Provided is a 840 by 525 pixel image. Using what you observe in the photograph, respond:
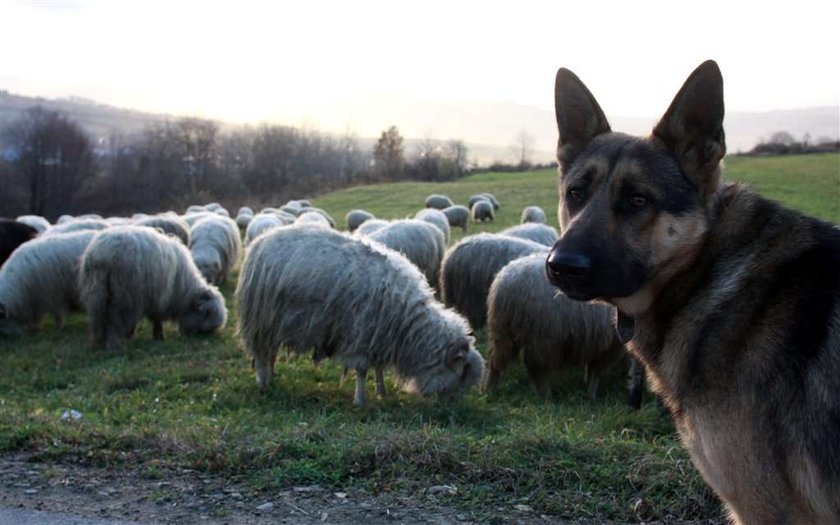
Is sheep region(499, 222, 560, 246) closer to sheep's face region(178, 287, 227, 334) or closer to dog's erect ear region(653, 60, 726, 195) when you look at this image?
sheep's face region(178, 287, 227, 334)

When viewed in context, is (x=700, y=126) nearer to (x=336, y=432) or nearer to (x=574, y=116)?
(x=574, y=116)

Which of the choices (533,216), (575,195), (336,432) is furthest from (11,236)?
(575,195)

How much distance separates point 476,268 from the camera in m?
12.5

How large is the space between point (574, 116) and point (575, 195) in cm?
56

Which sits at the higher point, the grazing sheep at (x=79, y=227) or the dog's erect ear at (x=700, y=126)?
the dog's erect ear at (x=700, y=126)

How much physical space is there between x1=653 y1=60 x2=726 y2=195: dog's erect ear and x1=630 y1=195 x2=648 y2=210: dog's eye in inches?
9.7

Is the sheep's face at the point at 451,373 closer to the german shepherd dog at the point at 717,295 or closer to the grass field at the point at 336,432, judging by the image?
the grass field at the point at 336,432

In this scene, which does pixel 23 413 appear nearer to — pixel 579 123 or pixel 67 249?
pixel 579 123

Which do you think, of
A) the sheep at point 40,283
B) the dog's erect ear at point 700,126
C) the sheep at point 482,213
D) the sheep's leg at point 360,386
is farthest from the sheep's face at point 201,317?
the sheep at point 482,213

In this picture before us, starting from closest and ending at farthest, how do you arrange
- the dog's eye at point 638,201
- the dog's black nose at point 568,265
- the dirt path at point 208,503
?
1. the dog's black nose at point 568,265
2. the dog's eye at point 638,201
3. the dirt path at point 208,503

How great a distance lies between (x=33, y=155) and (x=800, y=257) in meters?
66.1

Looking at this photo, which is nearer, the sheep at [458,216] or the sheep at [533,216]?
the sheep at [533,216]

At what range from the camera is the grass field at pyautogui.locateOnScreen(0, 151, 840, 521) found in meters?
4.91

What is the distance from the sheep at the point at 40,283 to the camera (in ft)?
47.8
